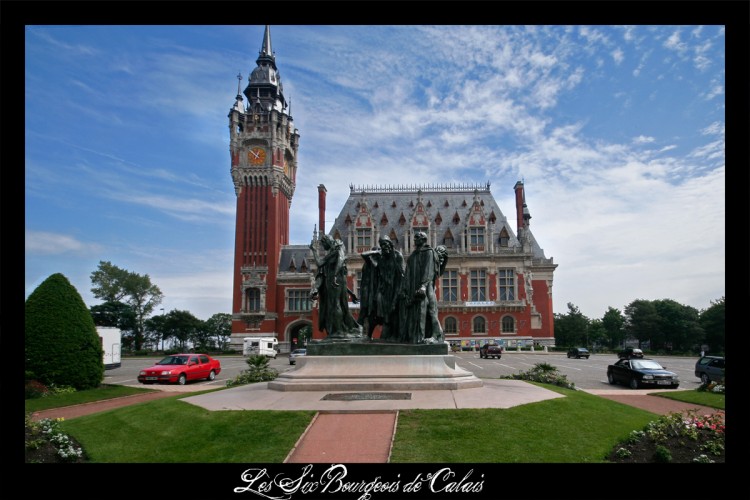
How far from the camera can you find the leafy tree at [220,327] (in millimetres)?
86375

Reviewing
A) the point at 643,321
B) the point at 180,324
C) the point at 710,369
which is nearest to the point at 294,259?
the point at 180,324

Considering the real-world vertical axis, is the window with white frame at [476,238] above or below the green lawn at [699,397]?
above

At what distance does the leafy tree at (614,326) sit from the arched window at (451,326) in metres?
35.5

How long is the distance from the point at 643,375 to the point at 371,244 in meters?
43.1

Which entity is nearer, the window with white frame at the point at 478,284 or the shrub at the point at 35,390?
the shrub at the point at 35,390

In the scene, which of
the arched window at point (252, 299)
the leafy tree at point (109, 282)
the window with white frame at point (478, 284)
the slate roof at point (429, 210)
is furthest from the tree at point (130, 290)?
the window with white frame at point (478, 284)

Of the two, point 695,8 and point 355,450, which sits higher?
point 695,8

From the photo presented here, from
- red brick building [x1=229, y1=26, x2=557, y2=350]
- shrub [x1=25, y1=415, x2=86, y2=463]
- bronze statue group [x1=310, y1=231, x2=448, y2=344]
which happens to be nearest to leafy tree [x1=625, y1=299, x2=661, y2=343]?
red brick building [x1=229, y1=26, x2=557, y2=350]

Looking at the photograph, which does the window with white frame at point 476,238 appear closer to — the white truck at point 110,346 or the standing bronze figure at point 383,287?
the white truck at point 110,346
